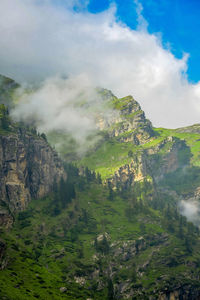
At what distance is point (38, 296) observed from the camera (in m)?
198

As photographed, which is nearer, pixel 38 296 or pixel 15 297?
pixel 15 297

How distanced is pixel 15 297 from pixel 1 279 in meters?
22.4

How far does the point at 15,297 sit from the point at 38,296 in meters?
22.5

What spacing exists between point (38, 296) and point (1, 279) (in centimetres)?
2282

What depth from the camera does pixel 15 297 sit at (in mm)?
178750

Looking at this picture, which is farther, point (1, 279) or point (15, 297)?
point (1, 279)

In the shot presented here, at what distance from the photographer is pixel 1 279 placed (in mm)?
197375
